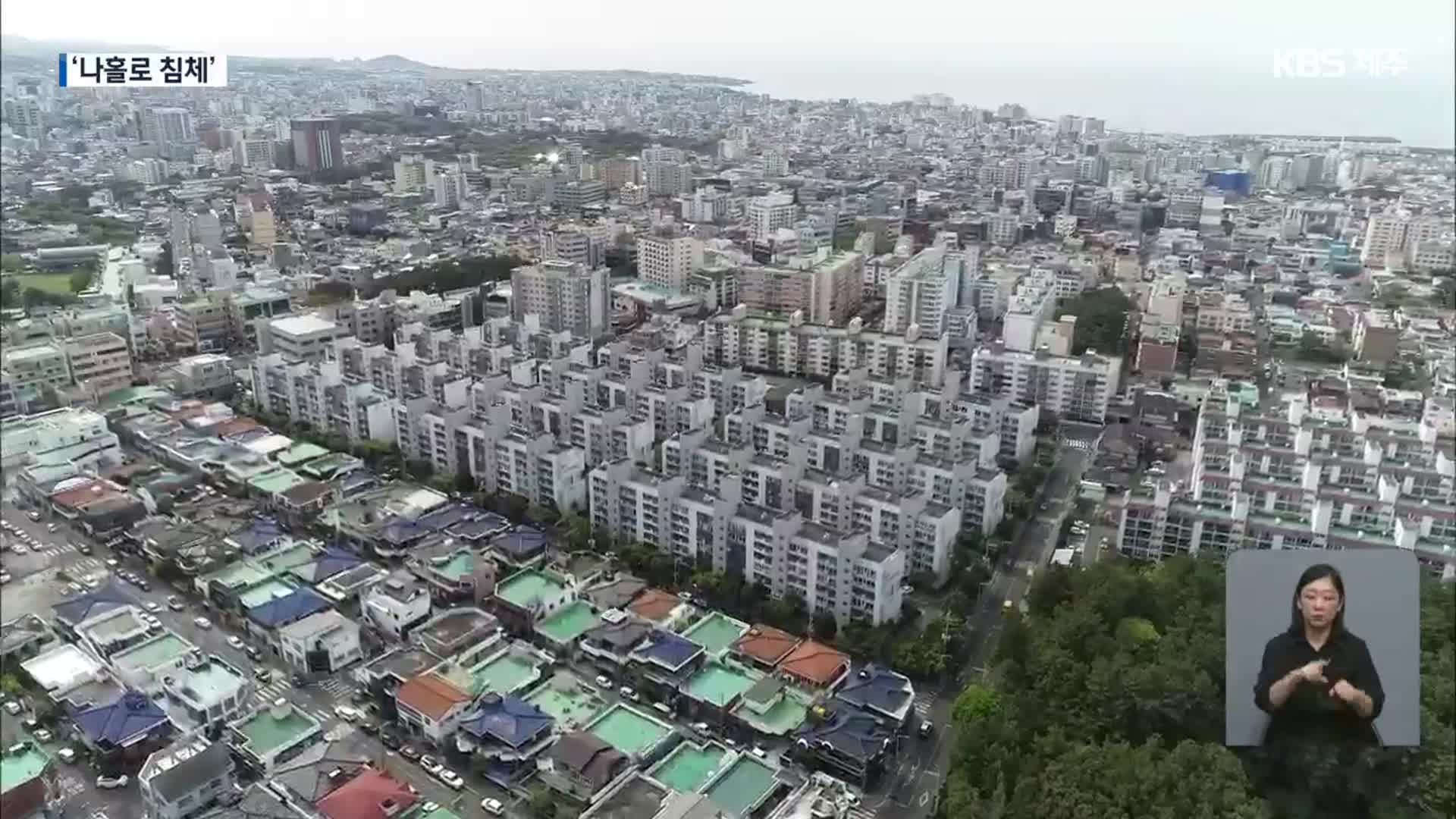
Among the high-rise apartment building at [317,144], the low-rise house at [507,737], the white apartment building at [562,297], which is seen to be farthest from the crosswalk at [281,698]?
the white apartment building at [562,297]

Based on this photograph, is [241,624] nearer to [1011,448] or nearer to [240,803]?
[240,803]

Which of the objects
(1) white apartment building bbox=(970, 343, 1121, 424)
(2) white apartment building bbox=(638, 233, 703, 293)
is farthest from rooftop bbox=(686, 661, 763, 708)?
Result: (2) white apartment building bbox=(638, 233, 703, 293)

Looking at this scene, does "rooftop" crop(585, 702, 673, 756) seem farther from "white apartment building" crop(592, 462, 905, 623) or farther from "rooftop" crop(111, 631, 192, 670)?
"rooftop" crop(111, 631, 192, 670)

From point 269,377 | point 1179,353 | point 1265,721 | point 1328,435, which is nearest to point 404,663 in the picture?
point 1265,721

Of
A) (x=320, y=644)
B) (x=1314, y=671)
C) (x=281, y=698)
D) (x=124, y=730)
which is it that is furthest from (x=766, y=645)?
(x=124, y=730)

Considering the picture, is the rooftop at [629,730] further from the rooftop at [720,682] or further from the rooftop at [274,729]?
the rooftop at [274,729]

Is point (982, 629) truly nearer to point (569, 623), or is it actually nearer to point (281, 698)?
point (569, 623)
